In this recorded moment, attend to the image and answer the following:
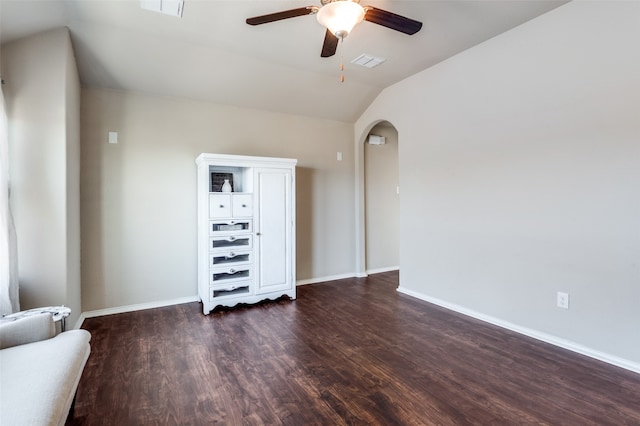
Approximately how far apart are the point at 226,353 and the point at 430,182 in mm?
2865

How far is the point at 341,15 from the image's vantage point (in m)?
1.85

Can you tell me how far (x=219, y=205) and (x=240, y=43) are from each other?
1684 mm

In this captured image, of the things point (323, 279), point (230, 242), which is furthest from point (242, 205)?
point (323, 279)

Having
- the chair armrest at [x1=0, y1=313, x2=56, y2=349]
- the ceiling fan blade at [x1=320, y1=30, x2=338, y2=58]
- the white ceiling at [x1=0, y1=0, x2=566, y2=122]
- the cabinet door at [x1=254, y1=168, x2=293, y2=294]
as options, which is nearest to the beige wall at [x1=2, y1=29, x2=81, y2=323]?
the white ceiling at [x1=0, y1=0, x2=566, y2=122]

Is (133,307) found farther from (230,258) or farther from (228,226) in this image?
(228,226)

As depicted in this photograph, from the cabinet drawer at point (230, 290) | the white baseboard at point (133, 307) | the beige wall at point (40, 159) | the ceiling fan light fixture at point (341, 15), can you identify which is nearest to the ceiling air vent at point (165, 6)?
the beige wall at point (40, 159)

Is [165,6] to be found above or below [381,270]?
above

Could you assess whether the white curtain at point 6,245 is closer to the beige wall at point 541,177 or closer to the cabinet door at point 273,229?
the cabinet door at point 273,229

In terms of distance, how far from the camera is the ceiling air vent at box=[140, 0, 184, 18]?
2.47 m

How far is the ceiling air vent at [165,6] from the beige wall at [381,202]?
328 cm

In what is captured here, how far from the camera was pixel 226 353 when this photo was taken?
2.51 metres

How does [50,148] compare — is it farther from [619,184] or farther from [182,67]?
[619,184]

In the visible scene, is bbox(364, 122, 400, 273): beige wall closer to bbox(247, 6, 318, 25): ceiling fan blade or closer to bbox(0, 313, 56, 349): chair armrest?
bbox(247, 6, 318, 25): ceiling fan blade

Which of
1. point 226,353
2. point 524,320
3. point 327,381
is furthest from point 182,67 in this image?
point 524,320
